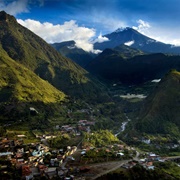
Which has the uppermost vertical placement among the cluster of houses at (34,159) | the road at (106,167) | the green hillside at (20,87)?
the green hillside at (20,87)

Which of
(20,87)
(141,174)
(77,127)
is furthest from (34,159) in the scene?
(20,87)

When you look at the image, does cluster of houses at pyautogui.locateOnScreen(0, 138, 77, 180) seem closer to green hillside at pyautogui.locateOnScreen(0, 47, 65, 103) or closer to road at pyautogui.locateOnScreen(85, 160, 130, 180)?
road at pyautogui.locateOnScreen(85, 160, 130, 180)

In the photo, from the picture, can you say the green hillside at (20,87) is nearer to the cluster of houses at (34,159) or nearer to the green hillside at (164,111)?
the green hillside at (164,111)

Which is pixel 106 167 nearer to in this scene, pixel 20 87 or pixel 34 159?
pixel 34 159

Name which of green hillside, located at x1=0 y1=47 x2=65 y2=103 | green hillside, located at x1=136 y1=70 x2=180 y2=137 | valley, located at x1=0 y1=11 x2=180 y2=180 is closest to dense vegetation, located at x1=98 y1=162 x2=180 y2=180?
valley, located at x1=0 y1=11 x2=180 y2=180

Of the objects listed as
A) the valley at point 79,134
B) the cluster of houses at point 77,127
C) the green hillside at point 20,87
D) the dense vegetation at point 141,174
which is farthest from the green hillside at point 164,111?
the green hillside at point 20,87

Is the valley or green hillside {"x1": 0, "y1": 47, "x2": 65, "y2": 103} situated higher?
green hillside {"x1": 0, "y1": 47, "x2": 65, "y2": 103}

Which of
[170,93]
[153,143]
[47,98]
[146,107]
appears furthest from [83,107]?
[153,143]

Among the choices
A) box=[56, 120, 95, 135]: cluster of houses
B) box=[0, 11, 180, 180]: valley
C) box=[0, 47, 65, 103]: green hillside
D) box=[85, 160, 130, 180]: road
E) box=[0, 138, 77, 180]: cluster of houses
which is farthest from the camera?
box=[0, 47, 65, 103]: green hillside
